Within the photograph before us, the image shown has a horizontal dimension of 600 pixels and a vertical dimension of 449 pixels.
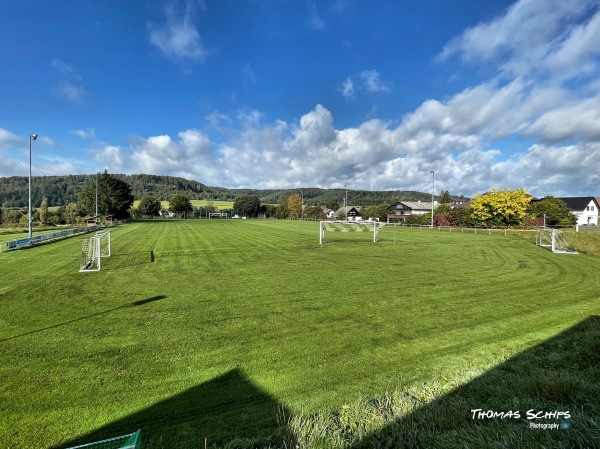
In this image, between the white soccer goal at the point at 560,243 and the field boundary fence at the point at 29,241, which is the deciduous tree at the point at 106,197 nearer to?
the field boundary fence at the point at 29,241

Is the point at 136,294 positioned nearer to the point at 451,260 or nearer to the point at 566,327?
the point at 566,327

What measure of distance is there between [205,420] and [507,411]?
4.21 meters

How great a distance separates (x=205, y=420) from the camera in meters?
4.75

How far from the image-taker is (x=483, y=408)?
4492 mm

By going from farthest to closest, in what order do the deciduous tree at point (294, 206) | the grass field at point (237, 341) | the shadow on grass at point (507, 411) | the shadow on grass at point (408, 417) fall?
the deciduous tree at point (294, 206) < the grass field at point (237, 341) < the shadow on grass at point (408, 417) < the shadow on grass at point (507, 411)

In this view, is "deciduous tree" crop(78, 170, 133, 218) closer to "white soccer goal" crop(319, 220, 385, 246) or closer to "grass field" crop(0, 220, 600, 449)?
"white soccer goal" crop(319, 220, 385, 246)

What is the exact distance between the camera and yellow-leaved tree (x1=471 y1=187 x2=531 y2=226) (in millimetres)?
49031

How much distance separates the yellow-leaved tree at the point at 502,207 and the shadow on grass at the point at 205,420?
179 ft

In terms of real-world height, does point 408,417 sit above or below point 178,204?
below

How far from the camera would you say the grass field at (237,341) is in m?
4.85

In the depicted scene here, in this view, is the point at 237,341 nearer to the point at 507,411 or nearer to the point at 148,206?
the point at 507,411

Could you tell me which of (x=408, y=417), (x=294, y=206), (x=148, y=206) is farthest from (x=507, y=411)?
(x=148, y=206)

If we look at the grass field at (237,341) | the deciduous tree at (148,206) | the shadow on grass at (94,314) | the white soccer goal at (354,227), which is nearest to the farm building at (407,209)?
the white soccer goal at (354,227)

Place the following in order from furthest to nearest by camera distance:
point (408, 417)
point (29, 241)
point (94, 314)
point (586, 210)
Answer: point (586, 210) < point (29, 241) < point (94, 314) < point (408, 417)
